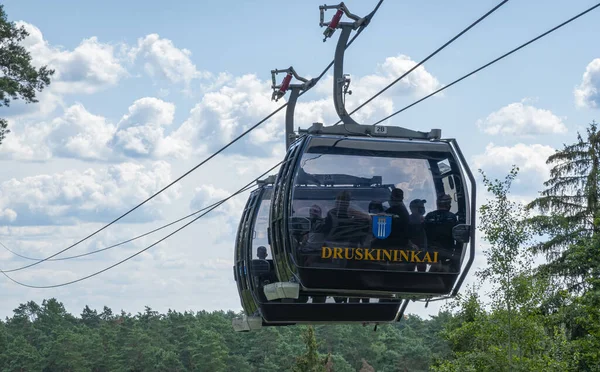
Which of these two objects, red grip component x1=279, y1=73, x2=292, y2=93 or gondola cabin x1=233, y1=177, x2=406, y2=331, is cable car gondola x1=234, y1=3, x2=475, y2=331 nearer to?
gondola cabin x1=233, y1=177, x2=406, y2=331

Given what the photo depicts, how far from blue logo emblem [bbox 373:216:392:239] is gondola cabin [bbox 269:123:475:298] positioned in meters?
0.01

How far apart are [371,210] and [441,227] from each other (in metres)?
0.87

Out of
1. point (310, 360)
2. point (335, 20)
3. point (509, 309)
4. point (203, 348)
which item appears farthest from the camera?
point (203, 348)

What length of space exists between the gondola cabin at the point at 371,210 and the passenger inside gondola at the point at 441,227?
0.04 feet

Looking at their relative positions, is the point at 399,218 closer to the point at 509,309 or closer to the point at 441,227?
the point at 441,227

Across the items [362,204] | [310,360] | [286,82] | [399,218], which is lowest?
[399,218]

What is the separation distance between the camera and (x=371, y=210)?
1279 centimetres

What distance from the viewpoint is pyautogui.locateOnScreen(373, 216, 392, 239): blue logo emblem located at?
12789 mm

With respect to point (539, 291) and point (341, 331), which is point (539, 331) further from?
point (341, 331)

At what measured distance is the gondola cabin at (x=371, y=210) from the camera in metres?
12.8

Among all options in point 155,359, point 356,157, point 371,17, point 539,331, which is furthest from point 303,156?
point 155,359

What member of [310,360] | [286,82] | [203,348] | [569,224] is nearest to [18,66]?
[286,82]

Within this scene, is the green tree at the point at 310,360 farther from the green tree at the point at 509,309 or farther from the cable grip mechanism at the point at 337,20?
the cable grip mechanism at the point at 337,20

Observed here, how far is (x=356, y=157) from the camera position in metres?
12.8
